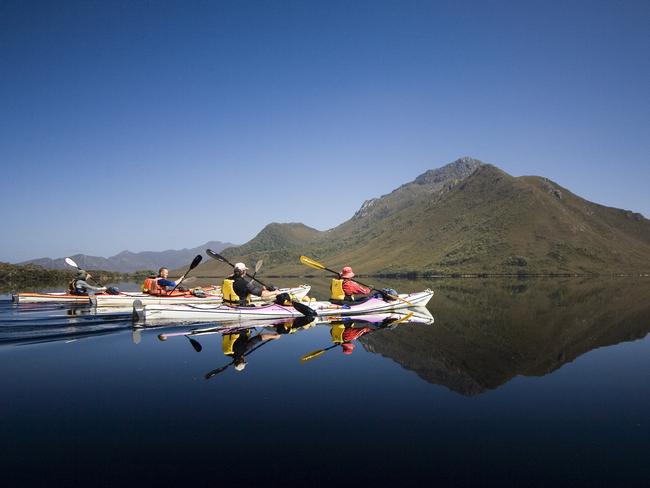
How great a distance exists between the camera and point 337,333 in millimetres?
21797

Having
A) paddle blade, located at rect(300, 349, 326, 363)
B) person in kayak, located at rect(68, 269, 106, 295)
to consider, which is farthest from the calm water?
person in kayak, located at rect(68, 269, 106, 295)

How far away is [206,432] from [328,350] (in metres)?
9.16

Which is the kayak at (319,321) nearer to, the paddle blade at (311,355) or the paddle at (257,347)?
the paddle at (257,347)

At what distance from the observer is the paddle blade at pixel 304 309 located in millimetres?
24359

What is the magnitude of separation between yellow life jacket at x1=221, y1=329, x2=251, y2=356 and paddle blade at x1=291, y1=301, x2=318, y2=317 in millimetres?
3434

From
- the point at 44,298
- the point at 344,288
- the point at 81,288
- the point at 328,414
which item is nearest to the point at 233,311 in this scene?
the point at 344,288

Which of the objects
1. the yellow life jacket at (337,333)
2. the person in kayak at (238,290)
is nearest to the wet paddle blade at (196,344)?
the person in kayak at (238,290)

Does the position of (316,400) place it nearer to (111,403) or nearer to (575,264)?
(111,403)

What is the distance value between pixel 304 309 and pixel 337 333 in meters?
3.40

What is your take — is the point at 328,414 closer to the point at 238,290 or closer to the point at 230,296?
the point at 238,290

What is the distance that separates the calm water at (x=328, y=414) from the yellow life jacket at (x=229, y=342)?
22.4 inches

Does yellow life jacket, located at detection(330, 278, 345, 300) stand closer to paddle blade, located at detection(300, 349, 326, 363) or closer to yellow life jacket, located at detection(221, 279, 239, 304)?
yellow life jacket, located at detection(221, 279, 239, 304)

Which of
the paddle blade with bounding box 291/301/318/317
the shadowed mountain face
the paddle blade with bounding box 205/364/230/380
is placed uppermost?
the paddle blade with bounding box 291/301/318/317

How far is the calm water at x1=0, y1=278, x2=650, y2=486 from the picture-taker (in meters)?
7.16
